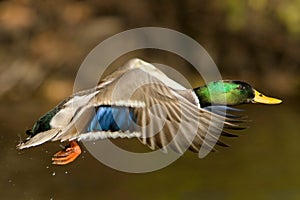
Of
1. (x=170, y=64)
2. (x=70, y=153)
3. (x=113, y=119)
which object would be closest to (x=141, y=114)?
(x=113, y=119)

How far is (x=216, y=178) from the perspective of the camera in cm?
652

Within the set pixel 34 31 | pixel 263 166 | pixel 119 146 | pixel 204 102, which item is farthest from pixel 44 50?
pixel 204 102

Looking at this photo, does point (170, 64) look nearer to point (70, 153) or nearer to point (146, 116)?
point (70, 153)

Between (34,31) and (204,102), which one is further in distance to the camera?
(34,31)

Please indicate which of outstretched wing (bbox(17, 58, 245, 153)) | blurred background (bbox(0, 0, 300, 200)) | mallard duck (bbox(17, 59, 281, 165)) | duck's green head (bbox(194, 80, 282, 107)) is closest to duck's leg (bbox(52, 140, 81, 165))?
mallard duck (bbox(17, 59, 281, 165))

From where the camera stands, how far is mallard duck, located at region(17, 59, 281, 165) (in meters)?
3.45

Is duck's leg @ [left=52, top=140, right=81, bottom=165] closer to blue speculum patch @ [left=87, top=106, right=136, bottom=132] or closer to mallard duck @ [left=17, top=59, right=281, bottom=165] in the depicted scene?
mallard duck @ [left=17, top=59, right=281, bottom=165]

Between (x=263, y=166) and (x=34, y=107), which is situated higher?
(x=34, y=107)

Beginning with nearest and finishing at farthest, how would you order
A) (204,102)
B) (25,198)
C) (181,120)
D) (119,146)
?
1. (181,120)
2. (204,102)
3. (25,198)
4. (119,146)

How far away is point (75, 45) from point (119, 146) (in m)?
2.17

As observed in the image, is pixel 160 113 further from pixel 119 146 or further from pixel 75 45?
pixel 75 45

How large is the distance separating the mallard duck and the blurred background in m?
2.57

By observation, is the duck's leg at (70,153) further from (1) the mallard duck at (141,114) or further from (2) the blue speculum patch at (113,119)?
(2) the blue speculum patch at (113,119)

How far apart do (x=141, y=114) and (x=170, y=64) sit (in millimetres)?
5290
